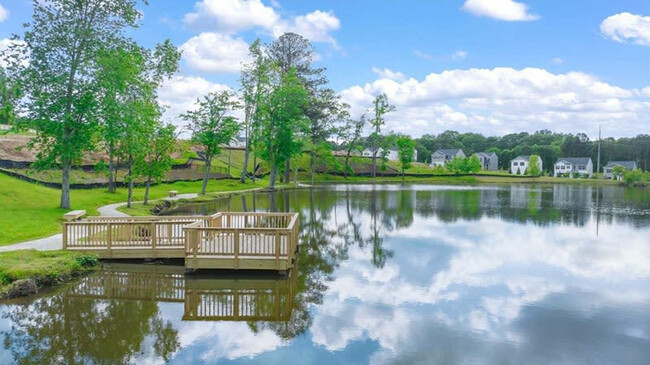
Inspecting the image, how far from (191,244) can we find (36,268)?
437cm

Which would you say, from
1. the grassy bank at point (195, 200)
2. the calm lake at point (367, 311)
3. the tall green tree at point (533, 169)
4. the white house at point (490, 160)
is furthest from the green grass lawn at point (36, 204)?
the white house at point (490, 160)

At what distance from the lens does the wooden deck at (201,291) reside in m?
11.8

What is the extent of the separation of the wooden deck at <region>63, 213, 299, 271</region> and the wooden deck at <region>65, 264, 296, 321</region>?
22.9 inches

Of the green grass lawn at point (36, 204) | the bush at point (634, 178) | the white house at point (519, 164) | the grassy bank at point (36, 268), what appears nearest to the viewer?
the grassy bank at point (36, 268)

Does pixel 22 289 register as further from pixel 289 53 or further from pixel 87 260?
pixel 289 53

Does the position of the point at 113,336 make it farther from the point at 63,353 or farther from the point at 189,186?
the point at 189,186

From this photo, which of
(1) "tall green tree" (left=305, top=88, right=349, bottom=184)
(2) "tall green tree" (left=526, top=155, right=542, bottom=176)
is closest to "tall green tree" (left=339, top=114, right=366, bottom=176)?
(1) "tall green tree" (left=305, top=88, right=349, bottom=184)

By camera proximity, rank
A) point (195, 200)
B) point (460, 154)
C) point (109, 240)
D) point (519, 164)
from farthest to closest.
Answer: point (460, 154)
point (519, 164)
point (195, 200)
point (109, 240)

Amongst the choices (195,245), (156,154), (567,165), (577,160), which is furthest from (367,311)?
(577,160)

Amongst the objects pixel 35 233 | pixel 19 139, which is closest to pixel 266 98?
pixel 19 139

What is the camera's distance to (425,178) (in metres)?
95.4

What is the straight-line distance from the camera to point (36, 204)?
2703 centimetres

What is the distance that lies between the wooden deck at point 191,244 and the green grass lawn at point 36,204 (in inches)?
121

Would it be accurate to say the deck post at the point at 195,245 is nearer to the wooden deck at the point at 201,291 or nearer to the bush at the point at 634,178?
the wooden deck at the point at 201,291
